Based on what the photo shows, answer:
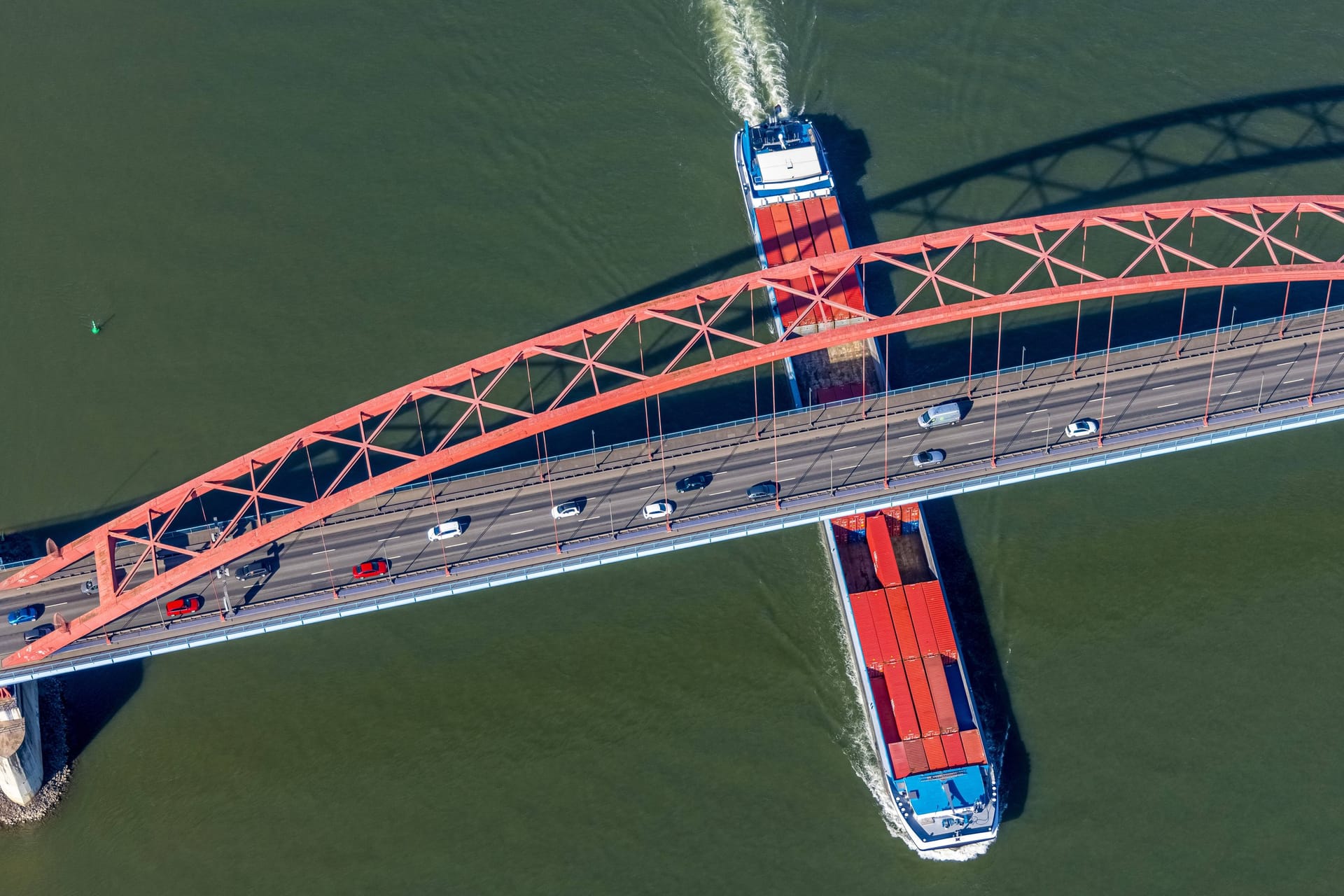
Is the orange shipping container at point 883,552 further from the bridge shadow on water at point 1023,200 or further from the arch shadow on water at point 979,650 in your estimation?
the bridge shadow on water at point 1023,200

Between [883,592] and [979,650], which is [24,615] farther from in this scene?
[979,650]

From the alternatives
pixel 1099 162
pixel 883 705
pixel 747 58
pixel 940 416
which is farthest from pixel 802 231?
pixel 883 705

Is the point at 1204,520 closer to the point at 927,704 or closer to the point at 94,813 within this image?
the point at 927,704

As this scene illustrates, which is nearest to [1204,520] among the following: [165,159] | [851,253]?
[851,253]

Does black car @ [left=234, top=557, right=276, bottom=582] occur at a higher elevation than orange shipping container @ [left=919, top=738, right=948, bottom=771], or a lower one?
higher

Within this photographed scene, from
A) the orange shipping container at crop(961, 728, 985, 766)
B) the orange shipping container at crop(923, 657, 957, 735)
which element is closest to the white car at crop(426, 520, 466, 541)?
the orange shipping container at crop(923, 657, 957, 735)

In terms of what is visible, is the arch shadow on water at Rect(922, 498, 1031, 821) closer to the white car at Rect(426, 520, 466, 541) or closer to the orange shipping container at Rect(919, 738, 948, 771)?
the orange shipping container at Rect(919, 738, 948, 771)

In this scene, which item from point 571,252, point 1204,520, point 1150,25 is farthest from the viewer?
point 1150,25
